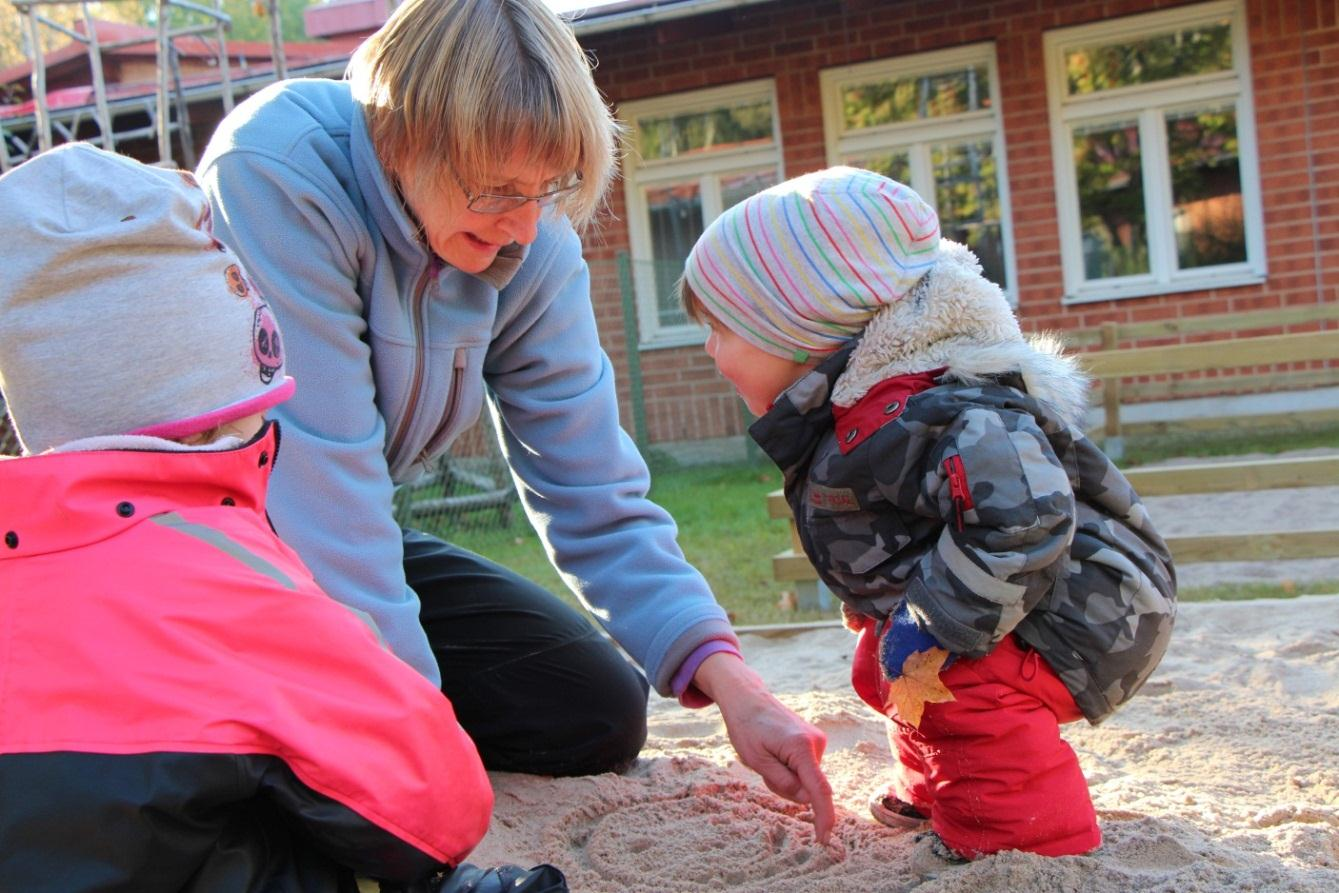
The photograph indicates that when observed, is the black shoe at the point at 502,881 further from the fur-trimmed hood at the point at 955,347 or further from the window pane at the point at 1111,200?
the window pane at the point at 1111,200


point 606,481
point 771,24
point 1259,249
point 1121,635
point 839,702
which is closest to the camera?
point 1121,635

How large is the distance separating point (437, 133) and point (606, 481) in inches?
34.2

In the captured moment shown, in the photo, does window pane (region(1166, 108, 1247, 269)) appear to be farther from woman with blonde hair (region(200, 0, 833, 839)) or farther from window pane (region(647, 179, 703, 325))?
woman with blonde hair (region(200, 0, 833, 839))

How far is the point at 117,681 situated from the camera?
1324 mm

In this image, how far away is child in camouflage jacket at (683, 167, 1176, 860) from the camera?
6.74 ft

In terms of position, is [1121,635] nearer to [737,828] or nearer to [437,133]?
[737,828]

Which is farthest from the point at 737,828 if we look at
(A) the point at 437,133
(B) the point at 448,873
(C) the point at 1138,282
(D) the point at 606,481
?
(C) the point at 1138,282

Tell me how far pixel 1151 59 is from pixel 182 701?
31.4 ft

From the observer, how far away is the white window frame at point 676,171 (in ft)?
33.2

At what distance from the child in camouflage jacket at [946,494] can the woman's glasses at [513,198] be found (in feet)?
1.18

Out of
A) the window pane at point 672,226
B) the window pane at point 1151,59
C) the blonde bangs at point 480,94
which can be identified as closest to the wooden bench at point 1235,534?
the blonde bangs at point 480,94

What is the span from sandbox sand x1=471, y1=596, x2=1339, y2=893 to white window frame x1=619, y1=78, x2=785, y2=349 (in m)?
6.88

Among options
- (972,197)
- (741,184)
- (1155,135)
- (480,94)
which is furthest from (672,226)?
(480,94)

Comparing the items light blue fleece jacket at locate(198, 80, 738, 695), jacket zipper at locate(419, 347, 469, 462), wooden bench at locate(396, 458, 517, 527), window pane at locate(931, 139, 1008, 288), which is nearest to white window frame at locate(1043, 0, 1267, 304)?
window pane at locate(931, 139, 1008, 288)
